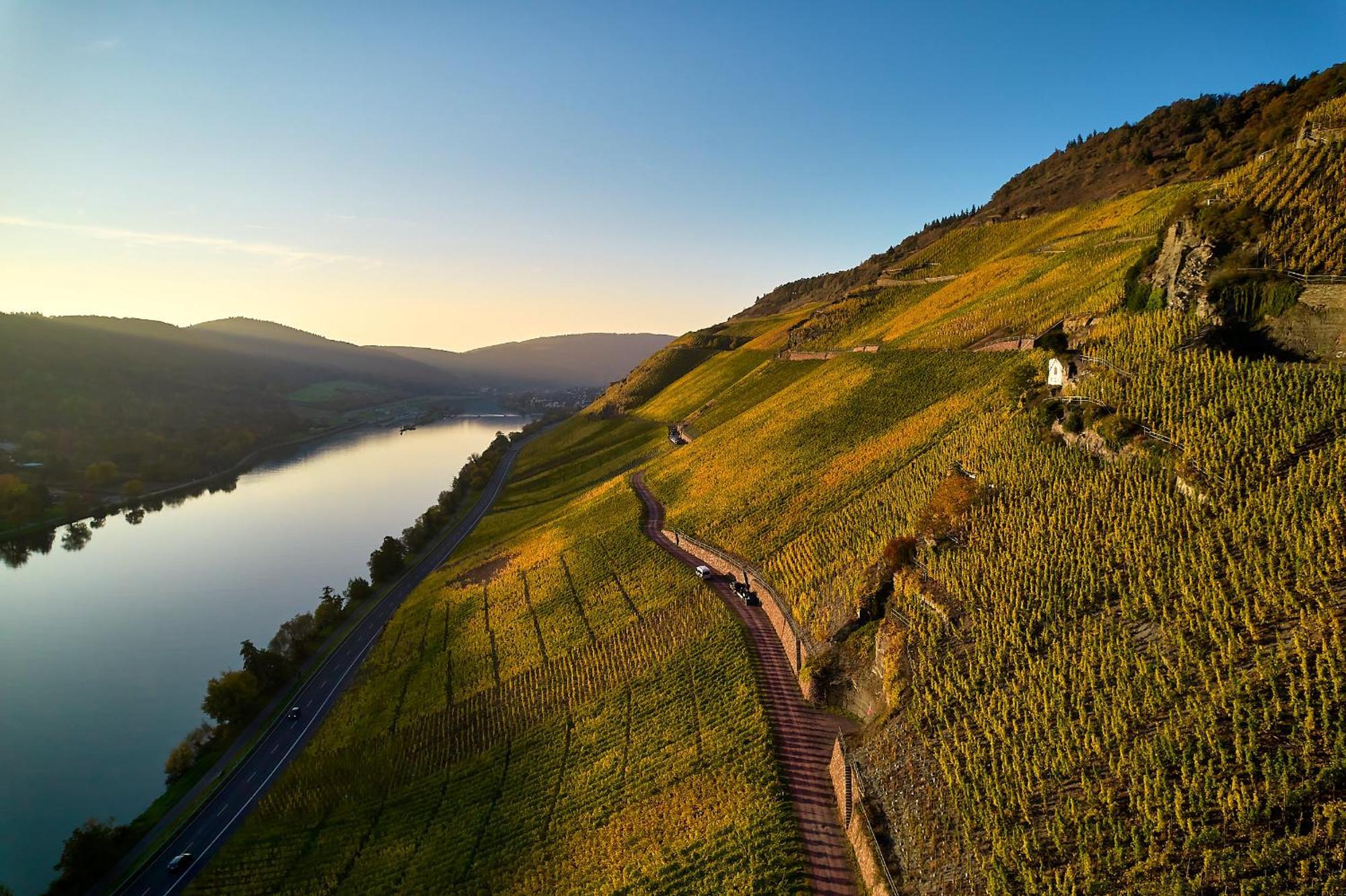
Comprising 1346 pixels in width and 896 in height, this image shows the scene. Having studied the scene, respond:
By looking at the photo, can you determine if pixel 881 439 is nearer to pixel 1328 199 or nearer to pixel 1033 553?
pixel 1033 553

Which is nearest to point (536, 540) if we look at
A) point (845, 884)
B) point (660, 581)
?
point (660, 581)

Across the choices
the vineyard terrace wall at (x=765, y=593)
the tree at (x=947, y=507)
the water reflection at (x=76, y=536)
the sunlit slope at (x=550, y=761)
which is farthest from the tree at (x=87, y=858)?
the water reflection at (x=76, y=536)

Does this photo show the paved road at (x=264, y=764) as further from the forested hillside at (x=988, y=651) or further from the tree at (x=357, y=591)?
the tree at (x=357, y=591)

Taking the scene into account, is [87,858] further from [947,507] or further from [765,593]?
[947,507]

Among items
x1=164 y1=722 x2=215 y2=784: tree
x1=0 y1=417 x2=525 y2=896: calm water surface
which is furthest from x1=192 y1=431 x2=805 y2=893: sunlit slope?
x1=0 y1=417 x2=525 y2=896: calm water surface

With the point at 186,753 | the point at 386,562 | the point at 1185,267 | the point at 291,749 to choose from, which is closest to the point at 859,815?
the point at 1185,267

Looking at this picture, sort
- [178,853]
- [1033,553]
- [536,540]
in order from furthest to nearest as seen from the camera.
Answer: [536,540] → [178,853] → [1033,553]
